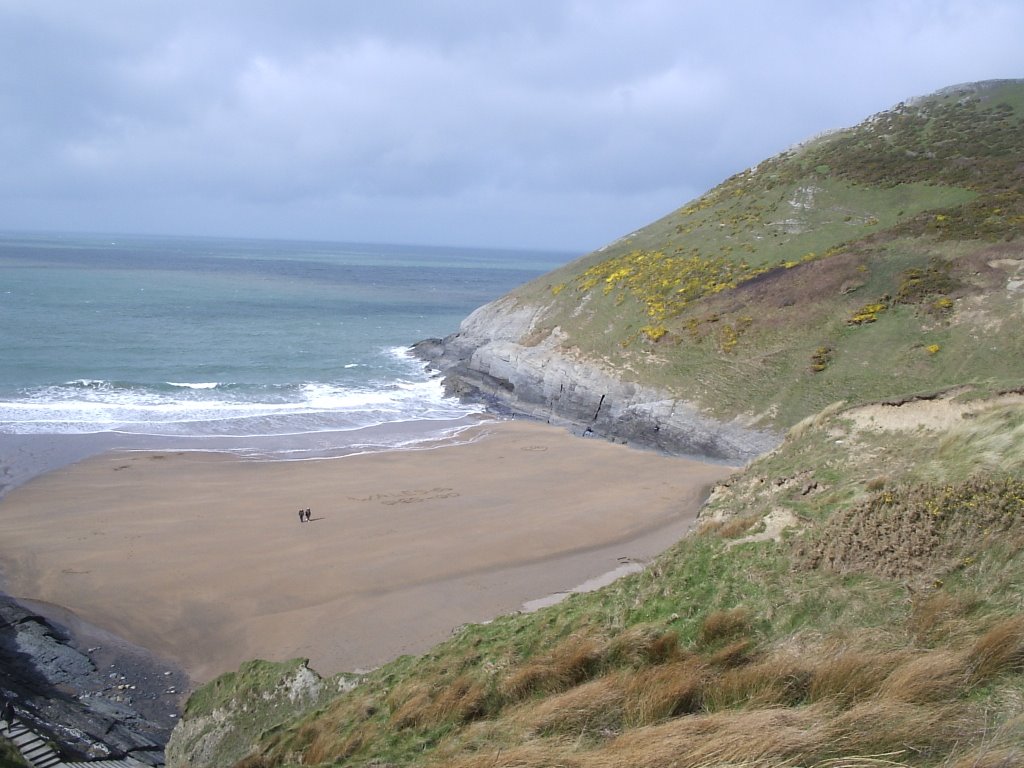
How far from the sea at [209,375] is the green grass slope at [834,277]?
10683 millimetres

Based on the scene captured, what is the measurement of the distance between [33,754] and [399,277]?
4699 inches

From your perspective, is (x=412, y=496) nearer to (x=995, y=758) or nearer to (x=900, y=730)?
(x=900, y=730)

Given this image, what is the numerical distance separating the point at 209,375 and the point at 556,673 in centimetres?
3675

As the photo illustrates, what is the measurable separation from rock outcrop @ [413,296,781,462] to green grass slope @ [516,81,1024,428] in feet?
2.83

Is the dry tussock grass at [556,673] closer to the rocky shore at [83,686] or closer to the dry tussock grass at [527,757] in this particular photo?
the dry tussock grass at [527,757]

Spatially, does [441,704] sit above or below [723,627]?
below

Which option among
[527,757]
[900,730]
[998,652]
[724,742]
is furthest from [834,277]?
[527,757]

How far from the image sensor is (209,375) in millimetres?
40094

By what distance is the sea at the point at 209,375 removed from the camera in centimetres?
2869

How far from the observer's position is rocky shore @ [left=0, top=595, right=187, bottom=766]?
10.6m

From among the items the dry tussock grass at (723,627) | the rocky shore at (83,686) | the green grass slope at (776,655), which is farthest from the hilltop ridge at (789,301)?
the rocky shore at (83,686)

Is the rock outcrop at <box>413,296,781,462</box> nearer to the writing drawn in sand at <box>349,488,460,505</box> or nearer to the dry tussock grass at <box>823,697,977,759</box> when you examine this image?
the writing drawn in sand at <box>349,488,460,505</box>

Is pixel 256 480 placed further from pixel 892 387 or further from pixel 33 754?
pixel 892 387

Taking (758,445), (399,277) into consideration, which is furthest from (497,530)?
(399,277)
